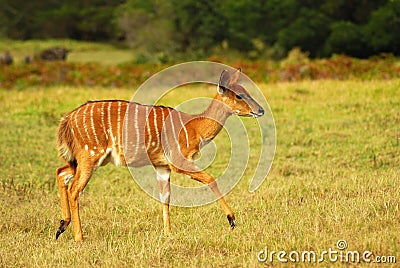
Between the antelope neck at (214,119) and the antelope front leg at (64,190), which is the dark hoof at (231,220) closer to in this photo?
the antelope neck at (214,119)

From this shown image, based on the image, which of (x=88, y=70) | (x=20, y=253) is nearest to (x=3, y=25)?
(x=88, y=70)

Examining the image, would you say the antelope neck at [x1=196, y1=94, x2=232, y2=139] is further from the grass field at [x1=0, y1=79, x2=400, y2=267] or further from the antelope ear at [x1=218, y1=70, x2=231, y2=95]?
the grass field at [x1=0, y1=79, x2=400, y2=267]

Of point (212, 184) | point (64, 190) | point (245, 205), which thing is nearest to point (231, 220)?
point (212, 184)

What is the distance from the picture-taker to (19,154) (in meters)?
13.1

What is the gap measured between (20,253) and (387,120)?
10286mm

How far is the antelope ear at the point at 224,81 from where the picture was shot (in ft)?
26.1

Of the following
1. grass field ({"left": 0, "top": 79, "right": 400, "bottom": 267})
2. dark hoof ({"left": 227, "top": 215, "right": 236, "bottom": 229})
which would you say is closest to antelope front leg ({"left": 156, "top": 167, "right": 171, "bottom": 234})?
grass field ({"left": 0, "top": 79, "right": 400, "bottom": 267})

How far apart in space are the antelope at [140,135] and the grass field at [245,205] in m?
0.68

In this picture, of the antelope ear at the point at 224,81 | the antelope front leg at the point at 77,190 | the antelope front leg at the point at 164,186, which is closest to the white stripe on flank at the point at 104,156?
the antelope front leg at the point at 77,190

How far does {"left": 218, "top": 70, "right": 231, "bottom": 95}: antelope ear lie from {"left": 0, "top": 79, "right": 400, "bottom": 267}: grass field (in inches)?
61.6

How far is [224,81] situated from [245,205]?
5.84ft

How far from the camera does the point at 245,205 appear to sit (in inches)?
344

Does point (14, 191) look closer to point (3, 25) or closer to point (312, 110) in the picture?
point (312, 110)

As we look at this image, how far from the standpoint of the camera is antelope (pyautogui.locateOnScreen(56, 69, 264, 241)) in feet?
25.9
